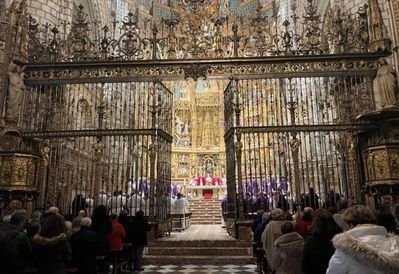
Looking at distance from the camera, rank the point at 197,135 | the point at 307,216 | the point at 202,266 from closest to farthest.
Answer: the point at 307,216 < the point at 202,266 < the point at 197,135

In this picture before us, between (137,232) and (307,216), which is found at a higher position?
(307,216)

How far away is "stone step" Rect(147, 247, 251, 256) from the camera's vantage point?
29.6ft

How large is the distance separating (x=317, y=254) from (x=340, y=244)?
1.14 m

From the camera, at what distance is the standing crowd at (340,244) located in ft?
7.83

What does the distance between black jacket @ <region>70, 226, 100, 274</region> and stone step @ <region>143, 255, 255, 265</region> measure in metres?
3.91

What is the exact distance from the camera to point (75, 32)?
10.2m

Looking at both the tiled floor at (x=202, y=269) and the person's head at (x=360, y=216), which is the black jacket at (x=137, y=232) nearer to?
the tiled floor at (x=202, y=269)

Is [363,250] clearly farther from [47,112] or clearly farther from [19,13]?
[19,13]

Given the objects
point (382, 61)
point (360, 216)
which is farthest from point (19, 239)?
point (382, 61)

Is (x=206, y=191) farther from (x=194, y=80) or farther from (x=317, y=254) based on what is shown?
(x=317, y=254)

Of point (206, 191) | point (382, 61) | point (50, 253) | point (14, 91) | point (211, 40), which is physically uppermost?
point (211, 40)

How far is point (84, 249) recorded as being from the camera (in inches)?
192

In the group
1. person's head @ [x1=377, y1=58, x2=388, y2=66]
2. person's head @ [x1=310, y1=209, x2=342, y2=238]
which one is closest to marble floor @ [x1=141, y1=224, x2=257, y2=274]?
person's head @ [x1=310, y1=209, x2=342, y2=238]

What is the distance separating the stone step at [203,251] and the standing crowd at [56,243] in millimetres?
2150
